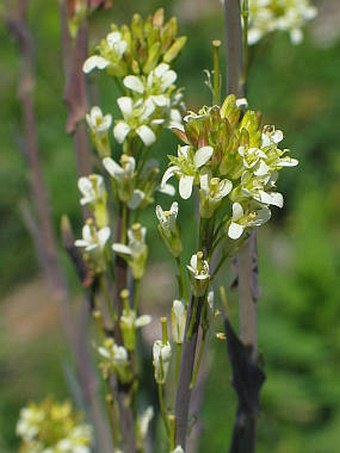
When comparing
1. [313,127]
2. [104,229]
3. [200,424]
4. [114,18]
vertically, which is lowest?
[200,424]

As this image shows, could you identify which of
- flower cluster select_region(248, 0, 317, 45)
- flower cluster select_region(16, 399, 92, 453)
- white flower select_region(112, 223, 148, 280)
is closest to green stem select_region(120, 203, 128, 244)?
white flower select_region(112, 223, 148, 280)

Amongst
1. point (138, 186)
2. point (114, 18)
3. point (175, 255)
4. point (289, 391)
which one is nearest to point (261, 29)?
point (138, 186)

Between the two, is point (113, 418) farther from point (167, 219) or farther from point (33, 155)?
point (33, 155)

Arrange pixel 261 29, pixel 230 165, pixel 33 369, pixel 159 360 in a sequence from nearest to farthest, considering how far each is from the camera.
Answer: pixel 230 165 < pixel 159 360 < pixel 261 29 < pixel 33 369

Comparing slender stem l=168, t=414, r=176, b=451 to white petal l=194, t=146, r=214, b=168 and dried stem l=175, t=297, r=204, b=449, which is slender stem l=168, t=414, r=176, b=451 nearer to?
dried stem l=175, t=297, r=204, b=449

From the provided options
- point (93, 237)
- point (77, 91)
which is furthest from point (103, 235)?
point (77, 91)

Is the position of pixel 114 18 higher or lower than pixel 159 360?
higher

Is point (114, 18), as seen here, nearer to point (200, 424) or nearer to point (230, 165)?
point (200, 424)
